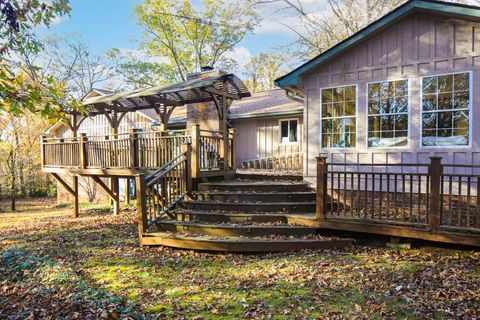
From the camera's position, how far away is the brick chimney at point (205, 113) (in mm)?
15462

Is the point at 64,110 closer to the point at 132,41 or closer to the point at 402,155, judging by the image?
the point at 402,155

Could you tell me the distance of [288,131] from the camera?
14.7 meters

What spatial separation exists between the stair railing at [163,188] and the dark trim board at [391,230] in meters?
2.99

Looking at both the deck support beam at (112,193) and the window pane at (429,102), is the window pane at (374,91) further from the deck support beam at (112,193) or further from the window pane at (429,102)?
the deck support beam at (112,193)

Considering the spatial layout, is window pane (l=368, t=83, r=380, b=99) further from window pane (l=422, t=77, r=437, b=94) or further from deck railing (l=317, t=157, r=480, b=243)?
deck railing (l=317, t=157, r=480, b=243)

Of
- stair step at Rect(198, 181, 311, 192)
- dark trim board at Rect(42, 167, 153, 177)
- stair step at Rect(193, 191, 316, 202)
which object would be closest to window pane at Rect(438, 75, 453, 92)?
stair step at Rect(193, 191, 316, 202)

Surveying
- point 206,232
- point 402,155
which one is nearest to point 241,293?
point 206,232

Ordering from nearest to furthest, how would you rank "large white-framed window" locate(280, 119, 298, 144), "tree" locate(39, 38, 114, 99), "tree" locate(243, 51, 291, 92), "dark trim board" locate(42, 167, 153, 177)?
1. "dark trim board" locate(42, 167, 153, 177)
2. "large white-framed window" locate(280, 119, 298, 144)
3. "tree" locate(39, 38, 114, 99)
4. "tree" locate(243, 51, 291, 92)

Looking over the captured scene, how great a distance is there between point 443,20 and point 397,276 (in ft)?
17.4

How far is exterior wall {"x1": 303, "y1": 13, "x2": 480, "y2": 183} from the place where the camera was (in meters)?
7.00

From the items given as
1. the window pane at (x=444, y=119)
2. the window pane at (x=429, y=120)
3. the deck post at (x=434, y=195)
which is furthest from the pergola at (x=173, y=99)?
the deck post at (x=434, y=195)

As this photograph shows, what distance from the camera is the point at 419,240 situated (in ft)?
22.2

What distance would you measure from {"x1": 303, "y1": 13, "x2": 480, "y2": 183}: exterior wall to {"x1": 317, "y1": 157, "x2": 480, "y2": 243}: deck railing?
33 centimetres

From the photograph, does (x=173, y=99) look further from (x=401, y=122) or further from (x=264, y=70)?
(x=264, y=70)
